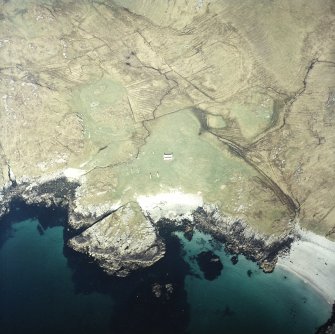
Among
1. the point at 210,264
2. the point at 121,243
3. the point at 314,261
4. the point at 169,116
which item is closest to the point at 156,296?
the point at 210,264

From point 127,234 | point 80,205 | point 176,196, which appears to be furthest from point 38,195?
point 176,196

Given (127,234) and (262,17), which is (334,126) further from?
(127,234)

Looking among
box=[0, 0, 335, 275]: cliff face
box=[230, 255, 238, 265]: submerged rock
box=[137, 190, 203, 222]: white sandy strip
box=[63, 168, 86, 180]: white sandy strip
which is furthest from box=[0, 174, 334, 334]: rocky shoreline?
box=[63, 168, 86, 180]: white sandy strip

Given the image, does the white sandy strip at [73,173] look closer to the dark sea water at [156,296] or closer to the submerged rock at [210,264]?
the dark sea water at [156,296]

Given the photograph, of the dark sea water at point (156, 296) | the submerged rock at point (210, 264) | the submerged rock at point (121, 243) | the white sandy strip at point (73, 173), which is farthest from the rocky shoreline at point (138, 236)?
the white sandy strip at point (73, 173)

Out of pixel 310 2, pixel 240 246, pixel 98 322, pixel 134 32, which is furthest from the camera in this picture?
pixel 134 32

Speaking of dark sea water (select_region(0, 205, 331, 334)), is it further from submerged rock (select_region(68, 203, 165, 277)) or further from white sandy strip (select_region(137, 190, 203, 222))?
white sandy strip (select_region(137, 190, 203, 222))
